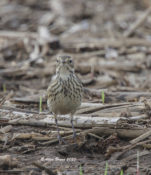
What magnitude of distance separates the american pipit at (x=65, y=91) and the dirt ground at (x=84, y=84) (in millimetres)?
298

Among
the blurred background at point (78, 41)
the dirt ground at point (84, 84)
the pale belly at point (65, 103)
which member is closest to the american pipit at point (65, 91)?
the pale belly at point (65, 103)

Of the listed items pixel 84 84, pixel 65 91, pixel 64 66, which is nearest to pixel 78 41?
pixel 84 84

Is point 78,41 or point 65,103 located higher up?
point 78,41

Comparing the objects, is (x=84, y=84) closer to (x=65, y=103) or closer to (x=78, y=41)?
(x=65, y=103)

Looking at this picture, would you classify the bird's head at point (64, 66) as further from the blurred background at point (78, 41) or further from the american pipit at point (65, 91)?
the blurred background at point (78, 41)

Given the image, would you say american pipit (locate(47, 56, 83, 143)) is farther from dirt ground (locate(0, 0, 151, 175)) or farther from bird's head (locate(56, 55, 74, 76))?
dirt ground (locate(0, 0, 151, 175))

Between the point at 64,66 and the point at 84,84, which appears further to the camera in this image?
the point at 84,84

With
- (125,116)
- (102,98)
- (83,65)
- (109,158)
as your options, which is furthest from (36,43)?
(109,158)

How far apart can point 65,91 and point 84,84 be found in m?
2.69

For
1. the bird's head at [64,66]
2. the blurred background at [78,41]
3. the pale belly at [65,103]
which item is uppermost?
the blurred background at [78,41]

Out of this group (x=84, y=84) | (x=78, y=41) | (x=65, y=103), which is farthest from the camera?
(x=78, y=41)

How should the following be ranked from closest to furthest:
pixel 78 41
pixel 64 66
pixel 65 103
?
pixel 65 103 → pixel 64 66 → pixel 78 41

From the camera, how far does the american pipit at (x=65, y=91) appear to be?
644 cm

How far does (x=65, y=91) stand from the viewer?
6.45m
